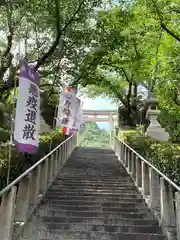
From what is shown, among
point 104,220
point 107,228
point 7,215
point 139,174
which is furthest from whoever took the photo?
point 139,174

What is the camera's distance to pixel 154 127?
1488 cm

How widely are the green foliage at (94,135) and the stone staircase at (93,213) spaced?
22.2 meters

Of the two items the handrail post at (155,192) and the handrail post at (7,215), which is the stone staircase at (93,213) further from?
the handrail post at (7,215)

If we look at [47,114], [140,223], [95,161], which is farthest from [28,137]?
[47,114]

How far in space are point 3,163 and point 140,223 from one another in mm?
2851

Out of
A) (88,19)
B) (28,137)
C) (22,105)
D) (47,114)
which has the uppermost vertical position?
(88,19)

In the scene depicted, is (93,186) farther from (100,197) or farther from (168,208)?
(168,208)

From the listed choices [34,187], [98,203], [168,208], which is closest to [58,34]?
[34,187]

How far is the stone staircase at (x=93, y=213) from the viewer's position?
567cm

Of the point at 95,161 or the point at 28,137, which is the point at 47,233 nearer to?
the point at 28,137

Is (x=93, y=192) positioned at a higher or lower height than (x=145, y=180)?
lower

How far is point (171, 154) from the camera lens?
285 inches

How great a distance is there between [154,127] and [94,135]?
768 inches

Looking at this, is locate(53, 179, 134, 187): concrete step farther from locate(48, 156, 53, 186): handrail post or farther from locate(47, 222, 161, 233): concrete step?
locate(47, 222, 161, 233): concrete step
